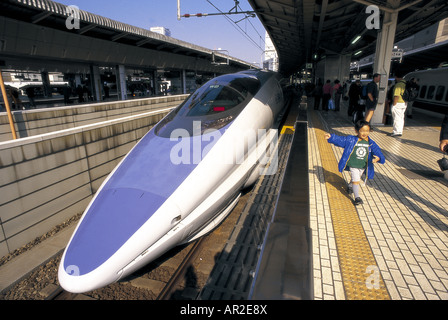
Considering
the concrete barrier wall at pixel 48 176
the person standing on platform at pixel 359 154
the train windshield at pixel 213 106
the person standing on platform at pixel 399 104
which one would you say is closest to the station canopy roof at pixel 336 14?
the person standing on platform at pixel 399 104

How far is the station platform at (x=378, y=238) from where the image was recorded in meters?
2.89

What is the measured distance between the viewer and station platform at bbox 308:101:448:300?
113 inches

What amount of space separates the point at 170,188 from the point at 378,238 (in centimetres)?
300

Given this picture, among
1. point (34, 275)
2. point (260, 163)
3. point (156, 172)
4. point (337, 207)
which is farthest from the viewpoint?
point (260, 163)

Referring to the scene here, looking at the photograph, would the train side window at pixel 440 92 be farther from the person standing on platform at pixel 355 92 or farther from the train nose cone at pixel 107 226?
the train nose cone at pixel 107 226

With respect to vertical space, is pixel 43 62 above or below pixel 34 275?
above

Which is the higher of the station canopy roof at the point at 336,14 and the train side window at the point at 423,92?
the station canopy roof at the point at 336,14

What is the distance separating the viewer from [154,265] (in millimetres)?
3830

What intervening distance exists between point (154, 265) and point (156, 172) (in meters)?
1.41

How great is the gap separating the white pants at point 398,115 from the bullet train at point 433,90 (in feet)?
18.8

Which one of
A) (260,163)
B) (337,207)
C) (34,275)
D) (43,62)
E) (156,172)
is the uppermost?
(43,62)

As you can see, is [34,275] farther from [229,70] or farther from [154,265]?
[229,70]

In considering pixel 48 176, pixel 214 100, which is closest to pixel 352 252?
pixel 214 100

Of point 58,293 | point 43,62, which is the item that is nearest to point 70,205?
point 58,293
